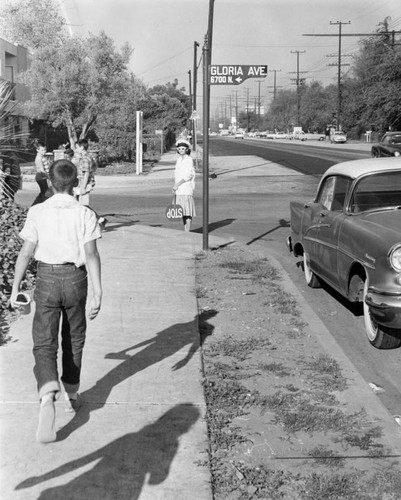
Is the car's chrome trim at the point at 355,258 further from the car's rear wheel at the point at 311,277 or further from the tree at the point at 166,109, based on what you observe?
the tree at the point at 166,109

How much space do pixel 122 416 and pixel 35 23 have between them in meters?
34.0

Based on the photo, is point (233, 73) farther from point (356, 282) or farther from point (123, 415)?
point (123, 415)

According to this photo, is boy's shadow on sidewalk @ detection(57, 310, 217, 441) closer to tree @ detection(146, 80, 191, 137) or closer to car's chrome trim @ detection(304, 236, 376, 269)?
car's chrome trim @ detection(304, 236, 376, 269)

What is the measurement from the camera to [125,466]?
4.11 metres

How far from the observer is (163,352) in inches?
247

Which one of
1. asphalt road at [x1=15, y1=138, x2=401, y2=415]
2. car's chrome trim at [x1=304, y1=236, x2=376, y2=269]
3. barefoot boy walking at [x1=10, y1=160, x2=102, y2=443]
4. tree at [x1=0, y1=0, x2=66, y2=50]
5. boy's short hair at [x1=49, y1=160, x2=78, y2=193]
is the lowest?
asphalt road at [x1=15, y1=138, x2=401, y2=415]

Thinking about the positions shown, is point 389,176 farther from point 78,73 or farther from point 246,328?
point 78,73

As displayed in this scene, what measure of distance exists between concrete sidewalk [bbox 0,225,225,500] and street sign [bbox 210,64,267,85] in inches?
144

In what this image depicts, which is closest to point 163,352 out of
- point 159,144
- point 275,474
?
point 275,474

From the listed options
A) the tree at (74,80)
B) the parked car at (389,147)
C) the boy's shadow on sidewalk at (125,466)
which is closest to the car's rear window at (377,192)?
the boy's shadow on sidewalk at (125,466)

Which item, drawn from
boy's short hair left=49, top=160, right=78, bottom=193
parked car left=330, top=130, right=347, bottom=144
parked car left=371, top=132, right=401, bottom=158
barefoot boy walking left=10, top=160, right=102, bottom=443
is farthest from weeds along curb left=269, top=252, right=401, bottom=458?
parked car left=330, top=130, right=347, bottom=144

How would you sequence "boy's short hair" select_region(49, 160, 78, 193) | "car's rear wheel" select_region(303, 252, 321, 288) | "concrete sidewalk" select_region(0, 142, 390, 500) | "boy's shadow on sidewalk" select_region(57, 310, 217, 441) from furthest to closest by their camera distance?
"car's rear wheel" select_region(303, 252, 321, 288) → "boy's shadow on sidewalk" select_region(57, 310, 217, 441) → "boy's short hair" select_region(49, 160, 78, 193) → "concrete sidewalk" select_region(0, 142, 390, 500)

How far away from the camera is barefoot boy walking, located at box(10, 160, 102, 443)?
4562 mm

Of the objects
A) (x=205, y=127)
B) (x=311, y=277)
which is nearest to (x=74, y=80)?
(x=205, y=127)
